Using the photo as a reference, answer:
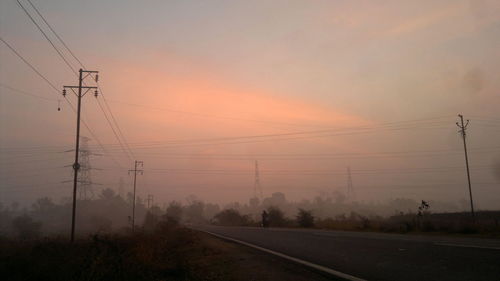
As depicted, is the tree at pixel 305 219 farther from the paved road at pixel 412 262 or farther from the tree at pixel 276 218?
the paved road at pixel 412 262

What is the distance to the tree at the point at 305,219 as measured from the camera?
47681 mm

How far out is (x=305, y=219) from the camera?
48.7 metres

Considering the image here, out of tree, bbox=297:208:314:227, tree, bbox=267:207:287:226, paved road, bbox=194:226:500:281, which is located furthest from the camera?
tree, bbox=267:207:287:226

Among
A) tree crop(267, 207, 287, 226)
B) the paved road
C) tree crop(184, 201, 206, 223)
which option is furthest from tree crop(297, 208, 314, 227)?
tree crop(184, 201, 206, 223)

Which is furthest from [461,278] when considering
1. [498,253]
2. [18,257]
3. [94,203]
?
[94,203]

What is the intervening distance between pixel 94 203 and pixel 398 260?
14731cm

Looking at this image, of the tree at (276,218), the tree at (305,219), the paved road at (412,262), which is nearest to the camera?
the paved road at (412,262)

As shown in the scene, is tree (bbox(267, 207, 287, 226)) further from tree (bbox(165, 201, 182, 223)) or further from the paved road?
the paved road

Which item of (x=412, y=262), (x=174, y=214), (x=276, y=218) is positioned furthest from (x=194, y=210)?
(x=412, y=262)

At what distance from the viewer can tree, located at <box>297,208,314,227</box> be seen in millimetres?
47681

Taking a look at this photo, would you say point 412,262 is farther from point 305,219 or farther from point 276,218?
point 276,218

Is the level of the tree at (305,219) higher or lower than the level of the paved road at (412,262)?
higher

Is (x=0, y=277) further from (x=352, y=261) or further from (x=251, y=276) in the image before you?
(x=352, y=261)

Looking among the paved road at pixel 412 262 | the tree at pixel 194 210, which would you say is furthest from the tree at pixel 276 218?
the tree at pixel 194 210
